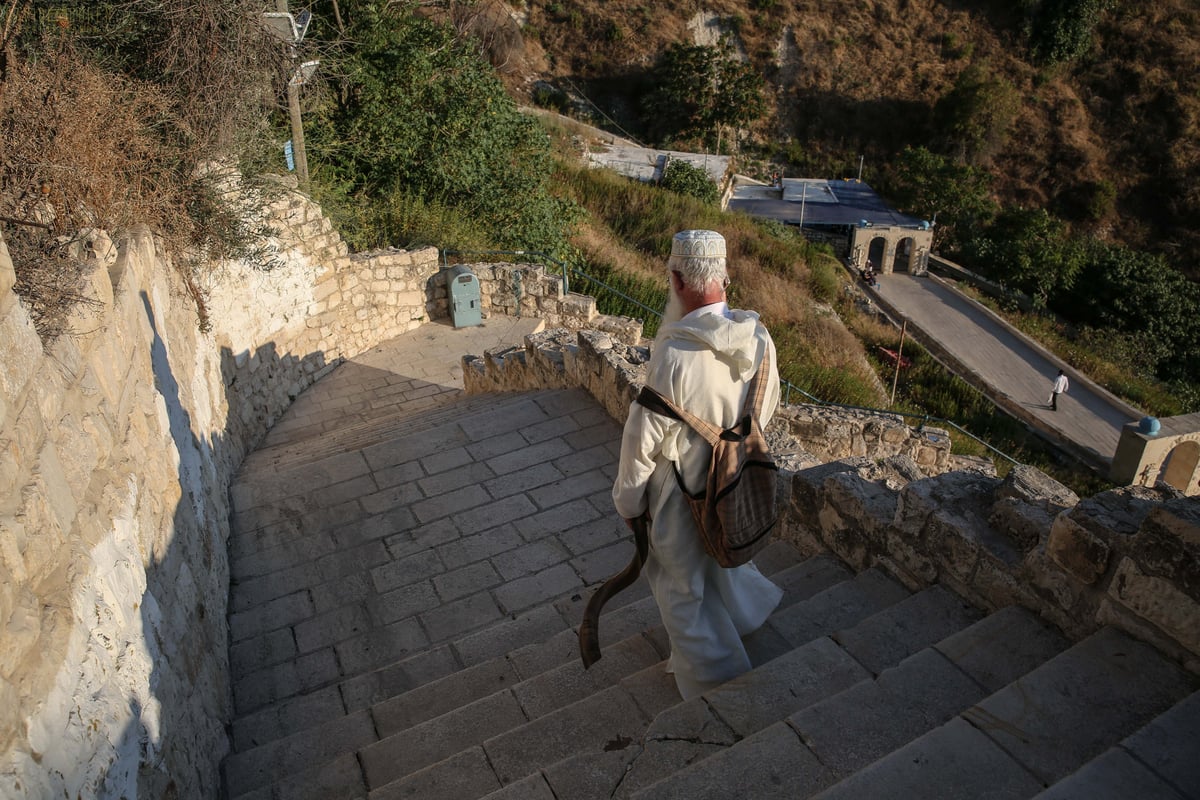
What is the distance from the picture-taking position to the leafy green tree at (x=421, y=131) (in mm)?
11367

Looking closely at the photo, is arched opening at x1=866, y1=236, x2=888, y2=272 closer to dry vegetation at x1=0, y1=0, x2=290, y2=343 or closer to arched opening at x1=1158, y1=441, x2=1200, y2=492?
arched opening at x1=1158, y1=441, x2=1200, y2=492

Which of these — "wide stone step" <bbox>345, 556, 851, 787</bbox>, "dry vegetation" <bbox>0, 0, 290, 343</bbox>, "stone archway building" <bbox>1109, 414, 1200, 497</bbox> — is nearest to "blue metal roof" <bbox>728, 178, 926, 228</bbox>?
"stone archway building" <bbox>1109, 414, 1200, 497</bbox>

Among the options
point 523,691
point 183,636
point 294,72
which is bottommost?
point 523,691

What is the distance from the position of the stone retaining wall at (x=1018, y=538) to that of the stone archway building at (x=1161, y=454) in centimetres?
1285

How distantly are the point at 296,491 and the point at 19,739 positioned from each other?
13.2ft

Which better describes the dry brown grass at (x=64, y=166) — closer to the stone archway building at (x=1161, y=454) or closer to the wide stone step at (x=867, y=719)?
the wide stone step at (x=867, y=719)

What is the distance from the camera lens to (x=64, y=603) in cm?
189

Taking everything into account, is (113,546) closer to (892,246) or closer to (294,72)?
(294,72)

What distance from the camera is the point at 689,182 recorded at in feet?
80.4

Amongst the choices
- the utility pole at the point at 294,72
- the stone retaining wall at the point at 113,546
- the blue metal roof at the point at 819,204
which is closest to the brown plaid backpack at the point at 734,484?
the stone retaining wall at the point at 113,546

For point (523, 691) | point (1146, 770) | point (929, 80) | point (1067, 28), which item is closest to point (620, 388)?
point (523, 691)

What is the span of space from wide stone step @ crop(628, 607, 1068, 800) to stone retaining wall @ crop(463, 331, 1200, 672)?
224 mm

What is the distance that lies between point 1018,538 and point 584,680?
5.69ft

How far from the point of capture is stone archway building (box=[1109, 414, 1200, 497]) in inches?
562
